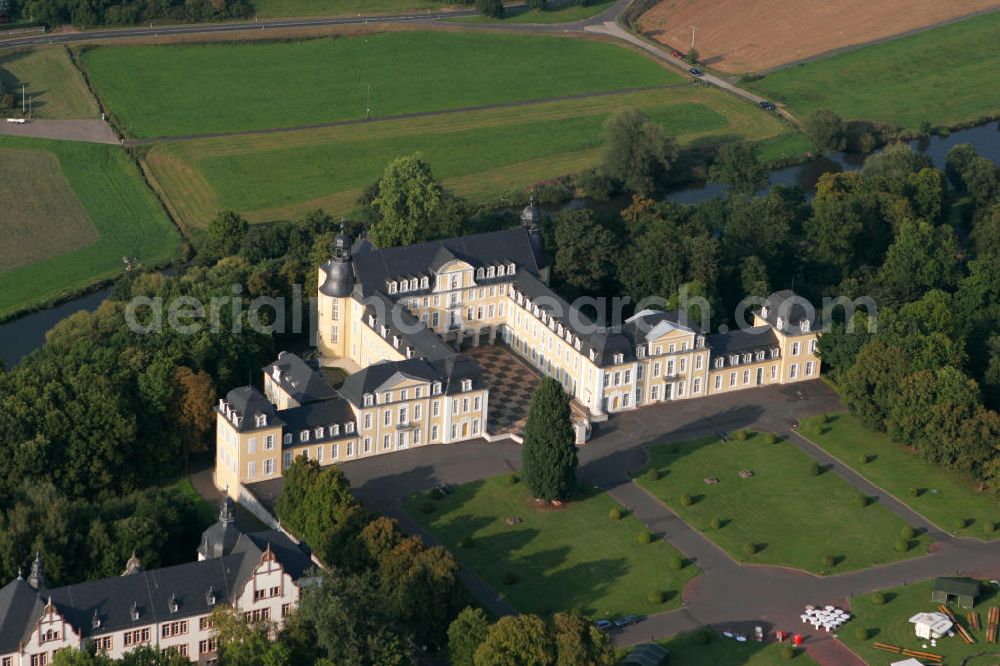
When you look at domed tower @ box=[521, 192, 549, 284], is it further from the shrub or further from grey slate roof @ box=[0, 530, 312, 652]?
grey slate roof @ box=[0, 530, 312, 652]

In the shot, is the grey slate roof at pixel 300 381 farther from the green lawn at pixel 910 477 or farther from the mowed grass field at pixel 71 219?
the mowed grass field at pixel 71 219

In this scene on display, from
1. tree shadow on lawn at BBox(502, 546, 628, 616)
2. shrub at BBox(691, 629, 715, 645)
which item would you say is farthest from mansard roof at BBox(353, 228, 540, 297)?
shrub at BBox(691, 629, 715, 645)

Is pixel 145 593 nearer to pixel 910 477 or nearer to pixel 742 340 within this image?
pixel 910 477

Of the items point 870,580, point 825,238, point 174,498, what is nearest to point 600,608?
point 870,580

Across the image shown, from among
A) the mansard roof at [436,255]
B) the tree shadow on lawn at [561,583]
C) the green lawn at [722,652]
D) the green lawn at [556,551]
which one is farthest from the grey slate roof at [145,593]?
the mansard roof at [436,255]

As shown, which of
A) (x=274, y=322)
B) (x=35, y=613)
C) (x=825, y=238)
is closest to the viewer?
(x=35, y=613)

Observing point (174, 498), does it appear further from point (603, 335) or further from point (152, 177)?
point (152, 177)
